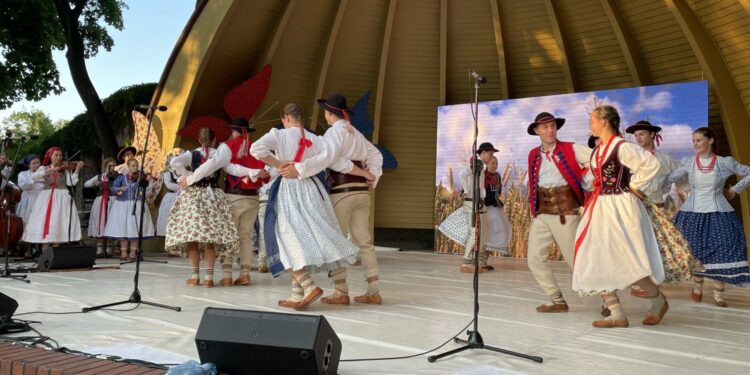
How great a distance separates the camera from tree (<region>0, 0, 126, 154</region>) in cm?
1080

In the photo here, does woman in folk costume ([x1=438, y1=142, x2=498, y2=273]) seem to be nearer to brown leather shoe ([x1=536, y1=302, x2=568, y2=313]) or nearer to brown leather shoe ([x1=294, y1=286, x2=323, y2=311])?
brown leather shoe ([x1=536, y1=302, x2=568, y2=313])

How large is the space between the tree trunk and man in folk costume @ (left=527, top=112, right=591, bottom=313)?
941cm

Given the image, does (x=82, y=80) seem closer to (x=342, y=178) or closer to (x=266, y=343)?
(x=342, y=178)

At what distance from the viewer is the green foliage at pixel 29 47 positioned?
10734 millimetres

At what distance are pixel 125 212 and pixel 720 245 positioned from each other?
7326 millimetres

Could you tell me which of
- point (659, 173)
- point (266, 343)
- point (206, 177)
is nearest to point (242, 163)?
point (206, 177)

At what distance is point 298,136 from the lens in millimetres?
4465

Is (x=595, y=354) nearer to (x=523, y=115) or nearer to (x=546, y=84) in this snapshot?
(x=523, y=115)

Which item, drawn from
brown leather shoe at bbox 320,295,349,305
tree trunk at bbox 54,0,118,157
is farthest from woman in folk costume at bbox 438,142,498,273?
tree trunk at bbox 54,0,118,157

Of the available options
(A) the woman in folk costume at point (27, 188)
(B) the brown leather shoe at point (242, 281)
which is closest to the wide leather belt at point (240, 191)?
(B) the brown leather shoe at point (242, 281)

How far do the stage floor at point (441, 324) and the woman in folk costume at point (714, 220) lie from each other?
0.92ft

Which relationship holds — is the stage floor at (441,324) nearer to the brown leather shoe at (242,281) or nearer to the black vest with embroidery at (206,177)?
the brown leather shoe at (242,281)

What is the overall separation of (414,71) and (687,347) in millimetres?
8845

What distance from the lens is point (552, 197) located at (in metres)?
4.36
